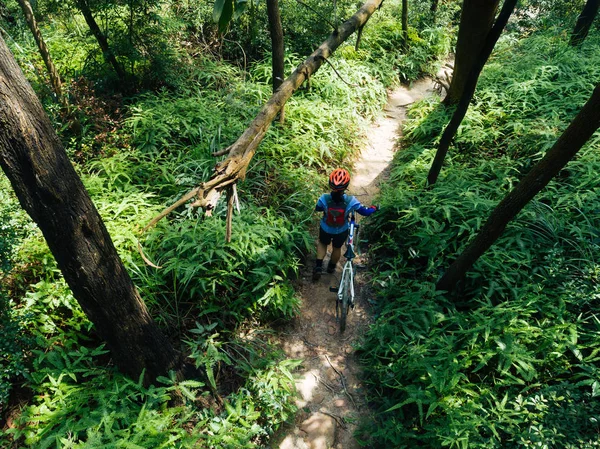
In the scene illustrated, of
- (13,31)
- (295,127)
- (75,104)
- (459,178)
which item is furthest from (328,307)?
(13,31)

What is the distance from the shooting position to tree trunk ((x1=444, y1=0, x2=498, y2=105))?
20.7 feet

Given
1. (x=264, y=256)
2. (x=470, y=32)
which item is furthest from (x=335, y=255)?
(x=470, y=32)

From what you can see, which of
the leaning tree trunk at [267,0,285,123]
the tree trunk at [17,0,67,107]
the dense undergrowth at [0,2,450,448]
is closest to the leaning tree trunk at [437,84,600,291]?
the dense undergrowth at [0,2,450,448]

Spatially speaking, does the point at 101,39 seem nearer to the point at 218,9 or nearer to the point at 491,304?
the point at 218,9

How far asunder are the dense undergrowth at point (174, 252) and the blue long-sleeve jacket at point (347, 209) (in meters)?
0.61

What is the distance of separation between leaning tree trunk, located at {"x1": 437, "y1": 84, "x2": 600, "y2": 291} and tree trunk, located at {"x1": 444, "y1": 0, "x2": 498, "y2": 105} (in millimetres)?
2854

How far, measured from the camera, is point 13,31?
7145mm

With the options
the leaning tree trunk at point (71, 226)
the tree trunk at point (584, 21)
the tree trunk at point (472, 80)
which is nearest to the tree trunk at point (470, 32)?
the tree trunk at point (472, 80)

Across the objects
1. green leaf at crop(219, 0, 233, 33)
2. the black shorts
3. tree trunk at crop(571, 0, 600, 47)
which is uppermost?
tree trunk at crop(571, 0, 600, 47)

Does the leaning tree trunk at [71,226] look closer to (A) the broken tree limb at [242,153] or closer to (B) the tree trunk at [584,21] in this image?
(A) the broken tree limb at [242,153]

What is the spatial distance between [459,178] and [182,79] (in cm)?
599

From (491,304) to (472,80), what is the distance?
2841mm

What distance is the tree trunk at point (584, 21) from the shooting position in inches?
336

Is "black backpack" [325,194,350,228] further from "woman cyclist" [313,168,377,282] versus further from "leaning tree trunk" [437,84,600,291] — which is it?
"leaning tree trunk" [437,84,600,291]
